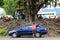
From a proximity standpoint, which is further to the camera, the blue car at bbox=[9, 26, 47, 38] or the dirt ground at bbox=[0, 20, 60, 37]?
the dirt ground at bbox=[0, 20, 60, 37]

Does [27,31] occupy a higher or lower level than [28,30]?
lower

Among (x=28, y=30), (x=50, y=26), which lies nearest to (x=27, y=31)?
(x=28, y=30)

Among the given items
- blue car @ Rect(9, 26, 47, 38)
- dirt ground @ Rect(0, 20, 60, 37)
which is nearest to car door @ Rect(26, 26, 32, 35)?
blue car @ Rect(9, 26, 47, 38)

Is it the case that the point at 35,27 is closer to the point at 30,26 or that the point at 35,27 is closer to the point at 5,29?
the point at 30,26

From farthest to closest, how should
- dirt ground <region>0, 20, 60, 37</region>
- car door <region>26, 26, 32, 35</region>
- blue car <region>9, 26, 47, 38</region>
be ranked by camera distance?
dirt ground <region>0, 20, 60, 37</region> < car door <region>26, 26, 32, 35</region> < blue car <region>9, 26, 47, 38</region>

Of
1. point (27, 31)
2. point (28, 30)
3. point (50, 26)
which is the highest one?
point (28, 30)

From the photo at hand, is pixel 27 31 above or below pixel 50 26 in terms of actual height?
above

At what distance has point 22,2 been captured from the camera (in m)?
40.3

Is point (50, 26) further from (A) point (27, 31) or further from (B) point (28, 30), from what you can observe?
(A) point (27, 31)

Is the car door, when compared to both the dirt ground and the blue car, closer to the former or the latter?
the blue car

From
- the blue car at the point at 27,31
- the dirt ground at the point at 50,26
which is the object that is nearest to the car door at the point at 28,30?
the blue car at the point at 27,31

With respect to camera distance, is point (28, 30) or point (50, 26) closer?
point (28, 30)

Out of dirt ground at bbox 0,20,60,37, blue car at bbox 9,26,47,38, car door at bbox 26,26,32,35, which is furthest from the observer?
dirt ground at bbox 0,20,60,37

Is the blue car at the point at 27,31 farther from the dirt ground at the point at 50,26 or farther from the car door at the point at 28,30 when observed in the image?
the dirt ground at the point at 50,26
